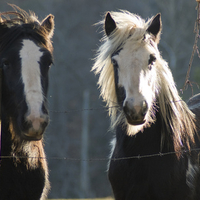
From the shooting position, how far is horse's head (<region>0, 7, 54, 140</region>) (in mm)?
3262

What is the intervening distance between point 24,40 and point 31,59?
0.26 m

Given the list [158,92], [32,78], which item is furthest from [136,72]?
[32,78]

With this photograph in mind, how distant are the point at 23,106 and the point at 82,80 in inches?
714

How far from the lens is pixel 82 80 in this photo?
70.3 ft

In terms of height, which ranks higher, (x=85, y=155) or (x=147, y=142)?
(x=147, y=142)

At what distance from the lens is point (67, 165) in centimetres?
1975

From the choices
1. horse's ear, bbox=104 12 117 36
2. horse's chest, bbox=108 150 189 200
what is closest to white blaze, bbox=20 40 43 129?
horse's ear, bbox=104 12 117 36

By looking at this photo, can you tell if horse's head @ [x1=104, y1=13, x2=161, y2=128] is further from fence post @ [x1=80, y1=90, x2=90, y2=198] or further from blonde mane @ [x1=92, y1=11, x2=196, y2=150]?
fence post @ [x1=80, y1=90, x2=90, y2=198]

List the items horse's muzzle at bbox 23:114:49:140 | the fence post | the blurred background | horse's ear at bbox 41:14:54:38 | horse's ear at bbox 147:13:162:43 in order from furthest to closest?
the blurred background < the fence post < horse's ear at bbox 147:13:162:43 < horse's ear at bbox 41:14:54:38 < horse's muzzle at bbox 23:114:49:140

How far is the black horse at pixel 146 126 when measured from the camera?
3922mm

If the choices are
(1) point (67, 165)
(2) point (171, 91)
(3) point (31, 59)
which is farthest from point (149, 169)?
(1) point (67, 165)

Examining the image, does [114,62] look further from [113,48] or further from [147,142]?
[147,142]

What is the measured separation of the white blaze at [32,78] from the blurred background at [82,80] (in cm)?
1476

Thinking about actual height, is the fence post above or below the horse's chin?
below
